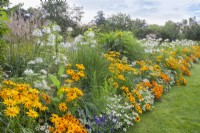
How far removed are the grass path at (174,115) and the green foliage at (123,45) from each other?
1.83 meters

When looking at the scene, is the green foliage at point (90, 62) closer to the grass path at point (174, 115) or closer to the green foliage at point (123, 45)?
the grass path at point (174, 115)

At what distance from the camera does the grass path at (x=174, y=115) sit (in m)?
4.41

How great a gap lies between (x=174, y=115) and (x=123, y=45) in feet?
12.2

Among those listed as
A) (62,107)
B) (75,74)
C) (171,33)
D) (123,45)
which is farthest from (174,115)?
(171,33)

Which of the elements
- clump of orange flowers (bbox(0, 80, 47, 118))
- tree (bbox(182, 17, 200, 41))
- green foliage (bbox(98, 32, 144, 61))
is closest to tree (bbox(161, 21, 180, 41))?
tree (bbox(182, 17, 200, 41))

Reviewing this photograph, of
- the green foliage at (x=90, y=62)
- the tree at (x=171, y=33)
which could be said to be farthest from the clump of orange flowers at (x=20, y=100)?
the tree at (x=171, y=33)

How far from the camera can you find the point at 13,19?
5328mm

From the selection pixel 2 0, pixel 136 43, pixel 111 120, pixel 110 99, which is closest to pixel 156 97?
pixel 110 99

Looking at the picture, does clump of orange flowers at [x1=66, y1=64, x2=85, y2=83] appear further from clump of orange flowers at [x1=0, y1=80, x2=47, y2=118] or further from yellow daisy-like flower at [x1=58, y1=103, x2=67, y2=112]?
clump of orange flowers at [x1=0, y1=80, x2=47, y2=118]

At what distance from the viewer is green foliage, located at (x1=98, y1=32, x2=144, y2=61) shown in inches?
321

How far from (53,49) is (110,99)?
1936 mm

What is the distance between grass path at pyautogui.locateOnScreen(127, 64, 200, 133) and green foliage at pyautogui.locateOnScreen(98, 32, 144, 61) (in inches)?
72.0

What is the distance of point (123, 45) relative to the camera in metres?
8.33

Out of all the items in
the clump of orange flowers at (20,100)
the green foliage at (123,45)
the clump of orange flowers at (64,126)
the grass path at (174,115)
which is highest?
the green foliage at (123,45)
